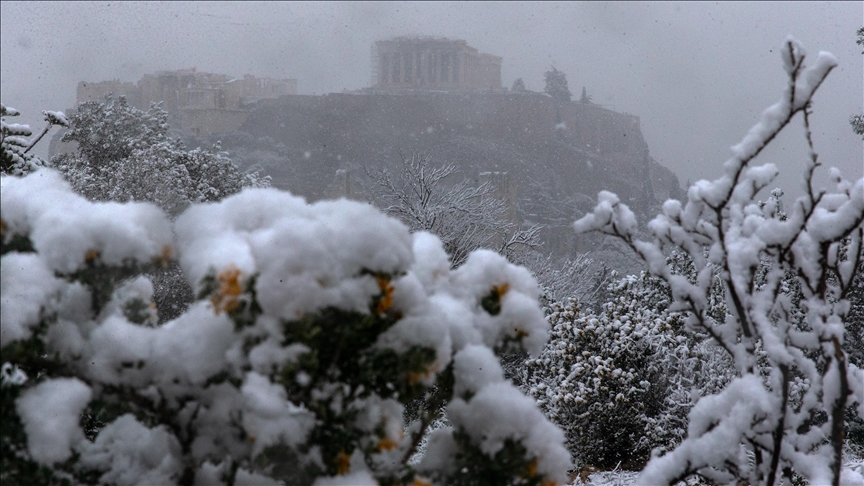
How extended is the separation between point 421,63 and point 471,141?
15.2 meters

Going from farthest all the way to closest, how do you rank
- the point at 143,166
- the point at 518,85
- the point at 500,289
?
1. the point at 518,85
2. the point at 143,166
3. the point at 500,289

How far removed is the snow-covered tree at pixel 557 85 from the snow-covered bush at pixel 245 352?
6546 centimetres

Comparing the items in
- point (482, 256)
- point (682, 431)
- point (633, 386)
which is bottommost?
point (482, 256)

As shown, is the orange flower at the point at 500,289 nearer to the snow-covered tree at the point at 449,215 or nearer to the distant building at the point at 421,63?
the snow-covered tree at the point at 449,215

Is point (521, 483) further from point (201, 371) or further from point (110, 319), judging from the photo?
point (110, 319)

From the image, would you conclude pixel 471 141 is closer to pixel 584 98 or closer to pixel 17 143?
pixel 584 98

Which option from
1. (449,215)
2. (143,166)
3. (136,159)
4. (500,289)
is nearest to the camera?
(500,289)

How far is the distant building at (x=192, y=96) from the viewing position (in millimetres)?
55625

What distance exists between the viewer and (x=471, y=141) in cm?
5850

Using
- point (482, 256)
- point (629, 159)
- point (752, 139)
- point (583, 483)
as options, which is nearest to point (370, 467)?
point (482, 256)

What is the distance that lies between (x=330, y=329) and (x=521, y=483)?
2.40 ft

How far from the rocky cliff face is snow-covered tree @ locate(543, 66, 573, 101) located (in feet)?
3.39

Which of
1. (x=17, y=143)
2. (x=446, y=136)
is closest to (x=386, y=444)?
(x=17, y=143)

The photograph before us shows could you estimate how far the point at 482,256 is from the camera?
7.75 feet
